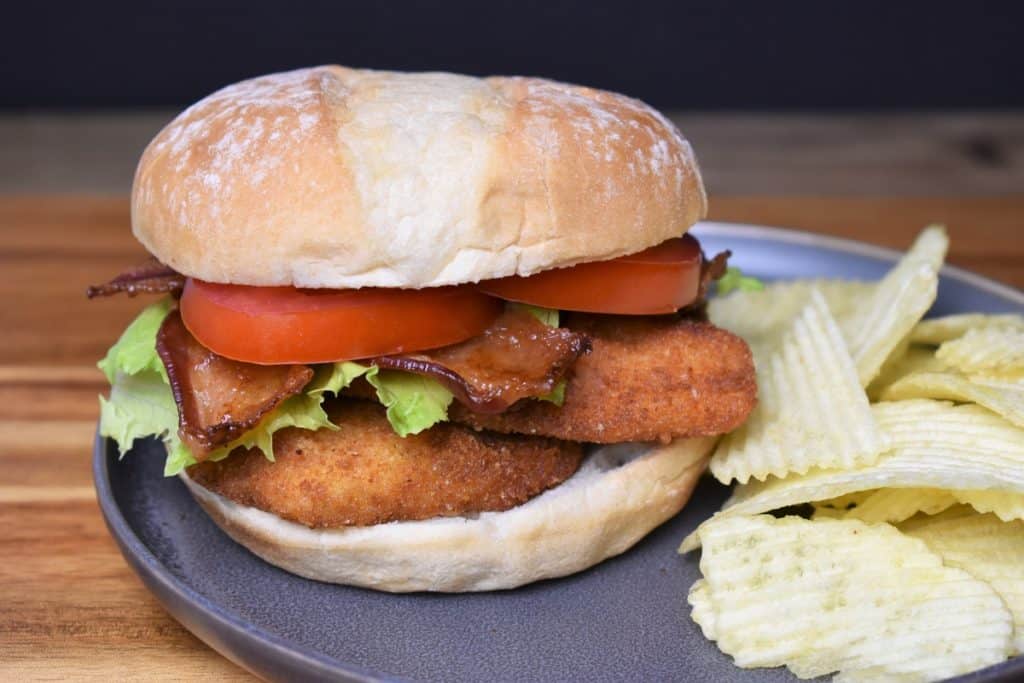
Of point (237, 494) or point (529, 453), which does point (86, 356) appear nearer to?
point (237, 494)

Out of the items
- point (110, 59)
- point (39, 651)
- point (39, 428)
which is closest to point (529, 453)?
point (39, 651)

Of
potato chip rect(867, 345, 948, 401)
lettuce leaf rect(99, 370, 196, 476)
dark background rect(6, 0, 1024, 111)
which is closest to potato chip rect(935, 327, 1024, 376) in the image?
potato chip rect(867, 345, 948, 401)

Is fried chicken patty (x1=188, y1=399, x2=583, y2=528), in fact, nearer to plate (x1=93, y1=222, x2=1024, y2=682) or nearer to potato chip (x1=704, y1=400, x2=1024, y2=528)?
plate (x1=93, y1=222, x2=1024, y2=682)

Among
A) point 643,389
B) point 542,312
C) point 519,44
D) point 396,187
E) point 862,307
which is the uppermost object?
point 396,187

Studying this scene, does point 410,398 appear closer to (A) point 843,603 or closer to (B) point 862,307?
(A) point 843,603

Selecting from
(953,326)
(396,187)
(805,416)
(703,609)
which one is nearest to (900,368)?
(953,326)

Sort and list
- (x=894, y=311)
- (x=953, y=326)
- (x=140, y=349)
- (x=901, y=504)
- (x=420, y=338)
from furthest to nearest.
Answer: (x=953, y=326)
(x=894, y=311)
(x=140, y=349)
(x=901, y=504)
(x=420, y=338)

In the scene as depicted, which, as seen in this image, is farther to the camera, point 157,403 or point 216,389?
point 157,403
